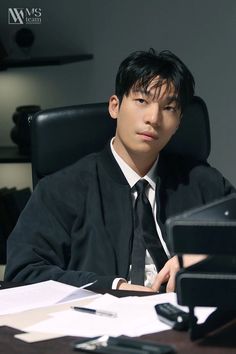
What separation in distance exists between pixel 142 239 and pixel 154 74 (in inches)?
18.5

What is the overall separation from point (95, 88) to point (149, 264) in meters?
2.10

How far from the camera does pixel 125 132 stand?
254 cm

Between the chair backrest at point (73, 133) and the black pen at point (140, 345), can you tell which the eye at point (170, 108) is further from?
the black pen at point (140, 345)

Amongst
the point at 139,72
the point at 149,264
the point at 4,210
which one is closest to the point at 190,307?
the point at 149,264

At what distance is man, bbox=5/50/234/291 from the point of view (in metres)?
2.45

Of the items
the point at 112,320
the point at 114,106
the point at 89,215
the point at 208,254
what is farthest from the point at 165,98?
the point at 208,254

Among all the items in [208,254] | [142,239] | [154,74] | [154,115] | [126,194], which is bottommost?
[142,239]

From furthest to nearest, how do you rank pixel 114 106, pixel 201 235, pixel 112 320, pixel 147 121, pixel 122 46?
pixel 122 46 → pixel 114 106 → pixel 147 121 → pixel 112 320 → pixel 201 235

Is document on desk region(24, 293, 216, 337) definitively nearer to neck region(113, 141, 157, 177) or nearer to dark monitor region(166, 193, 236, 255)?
dark monitor region(166, 193, 236, 255)

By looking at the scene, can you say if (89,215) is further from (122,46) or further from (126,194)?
(122,46)

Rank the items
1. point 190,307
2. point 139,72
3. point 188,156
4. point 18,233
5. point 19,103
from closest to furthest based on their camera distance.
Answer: point 190,307, point 18,233, point 139,72, point 188,156, point 19,103

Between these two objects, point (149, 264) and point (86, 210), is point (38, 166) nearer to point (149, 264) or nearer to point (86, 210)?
point (86, 210)

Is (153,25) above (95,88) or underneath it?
above

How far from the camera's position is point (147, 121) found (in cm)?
250
